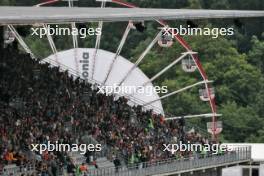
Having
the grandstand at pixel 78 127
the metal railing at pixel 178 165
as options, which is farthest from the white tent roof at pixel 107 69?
the metal railing at pixel 178 165

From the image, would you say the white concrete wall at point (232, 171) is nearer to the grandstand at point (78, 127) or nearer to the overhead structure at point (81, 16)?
the grandstand at point (78, 127)

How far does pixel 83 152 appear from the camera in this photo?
194 feet

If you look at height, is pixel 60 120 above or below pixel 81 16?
below

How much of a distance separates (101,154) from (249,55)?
187ft

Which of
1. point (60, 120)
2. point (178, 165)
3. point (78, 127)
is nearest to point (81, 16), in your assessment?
point (60, 120)

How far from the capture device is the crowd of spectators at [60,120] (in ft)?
183

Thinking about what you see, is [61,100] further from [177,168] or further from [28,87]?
[177,168]

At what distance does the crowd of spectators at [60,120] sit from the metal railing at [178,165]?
1.31 ft

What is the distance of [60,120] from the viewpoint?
5997cm

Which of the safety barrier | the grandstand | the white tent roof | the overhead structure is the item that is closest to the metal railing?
the grandstand

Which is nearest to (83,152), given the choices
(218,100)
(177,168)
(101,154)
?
(101,154)

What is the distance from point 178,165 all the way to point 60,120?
22.2 feet

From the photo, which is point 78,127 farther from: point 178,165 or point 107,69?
point 107,69

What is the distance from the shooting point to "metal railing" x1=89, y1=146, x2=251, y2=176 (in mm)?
59466
